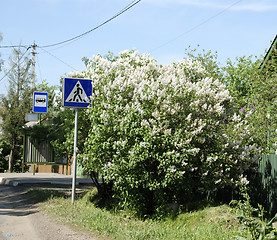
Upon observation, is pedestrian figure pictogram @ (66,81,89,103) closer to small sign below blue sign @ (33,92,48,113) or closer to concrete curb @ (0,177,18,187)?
concrete curb @ (0,177,18,187)

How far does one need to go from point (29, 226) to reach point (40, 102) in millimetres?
12812

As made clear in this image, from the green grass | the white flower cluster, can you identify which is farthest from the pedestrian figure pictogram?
the green grass

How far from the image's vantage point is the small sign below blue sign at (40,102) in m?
20.8

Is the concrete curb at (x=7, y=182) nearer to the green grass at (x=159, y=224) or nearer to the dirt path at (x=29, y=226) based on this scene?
the dirt path at (x=29, y=226)

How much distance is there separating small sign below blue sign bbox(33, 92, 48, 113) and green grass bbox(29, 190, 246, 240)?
36.9ft

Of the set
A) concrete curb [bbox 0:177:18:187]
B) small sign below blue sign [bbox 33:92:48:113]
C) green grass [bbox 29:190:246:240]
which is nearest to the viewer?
green grass [bbox 29:190:246:240]

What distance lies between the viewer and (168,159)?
863 centimetres

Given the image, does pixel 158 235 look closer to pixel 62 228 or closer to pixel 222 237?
pixel 222 237

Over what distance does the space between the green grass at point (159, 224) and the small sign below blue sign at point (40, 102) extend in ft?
36.9

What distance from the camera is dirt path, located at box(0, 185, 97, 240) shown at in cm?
772

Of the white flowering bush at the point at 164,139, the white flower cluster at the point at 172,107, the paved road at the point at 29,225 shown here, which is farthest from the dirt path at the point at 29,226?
the white flower cluster at the point at 172,107

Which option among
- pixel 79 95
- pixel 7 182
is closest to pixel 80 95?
pixel 79 95

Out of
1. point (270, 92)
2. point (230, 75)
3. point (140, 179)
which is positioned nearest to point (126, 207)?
point (140, 179)

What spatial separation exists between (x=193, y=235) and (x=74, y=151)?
14.7 ft
